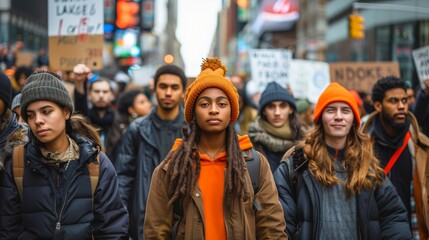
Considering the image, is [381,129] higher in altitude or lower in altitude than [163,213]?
higher

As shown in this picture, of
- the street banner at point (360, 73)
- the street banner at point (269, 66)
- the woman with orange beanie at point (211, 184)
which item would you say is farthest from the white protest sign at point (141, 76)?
the woman with orange beanie at point (211, 184)

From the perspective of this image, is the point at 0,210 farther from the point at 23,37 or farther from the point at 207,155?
the point at 23,37

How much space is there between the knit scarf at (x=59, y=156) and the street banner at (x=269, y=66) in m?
7.21

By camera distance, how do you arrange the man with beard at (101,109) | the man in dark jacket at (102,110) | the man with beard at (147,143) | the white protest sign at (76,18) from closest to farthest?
the man with beard at (147,143) < the white protest sign at (76,18) < the man in dark jacket at (102,110) < the man with beard at (101,109)

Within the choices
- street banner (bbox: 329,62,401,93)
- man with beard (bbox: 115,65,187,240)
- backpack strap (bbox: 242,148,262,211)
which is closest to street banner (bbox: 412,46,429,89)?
street banner (bbox: 329,62,401,93)

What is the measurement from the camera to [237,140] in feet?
13.8

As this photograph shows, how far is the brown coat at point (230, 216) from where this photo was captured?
3973mm

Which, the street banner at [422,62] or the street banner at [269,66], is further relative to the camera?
the street banner at [269,66]

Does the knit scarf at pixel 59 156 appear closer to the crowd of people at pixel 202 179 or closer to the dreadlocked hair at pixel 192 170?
the crowd of people at pixel 202 179

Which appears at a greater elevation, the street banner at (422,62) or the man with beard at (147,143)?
the street banner at (422,62)

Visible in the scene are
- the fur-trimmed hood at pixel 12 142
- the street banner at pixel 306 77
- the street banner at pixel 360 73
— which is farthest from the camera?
the street banner at pixel 306 77

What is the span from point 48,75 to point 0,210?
898 mm

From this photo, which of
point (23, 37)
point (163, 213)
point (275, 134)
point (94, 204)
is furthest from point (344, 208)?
point (23, 37)

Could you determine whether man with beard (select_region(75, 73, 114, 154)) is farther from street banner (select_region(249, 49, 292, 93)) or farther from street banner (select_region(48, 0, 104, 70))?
street banner (select_region(249, 49, 292, 93))
